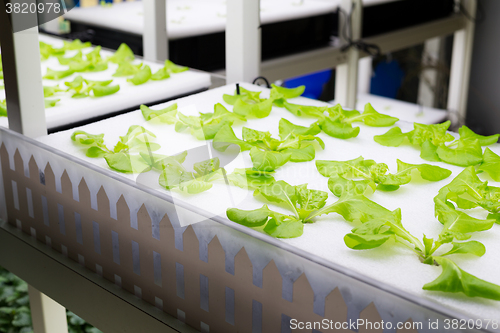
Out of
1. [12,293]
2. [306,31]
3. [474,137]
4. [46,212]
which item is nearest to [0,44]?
[46,212]

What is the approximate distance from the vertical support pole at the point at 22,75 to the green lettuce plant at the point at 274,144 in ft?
1.03

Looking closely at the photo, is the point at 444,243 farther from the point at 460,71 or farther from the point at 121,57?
the point at 460,71

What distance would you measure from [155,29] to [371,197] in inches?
40.4

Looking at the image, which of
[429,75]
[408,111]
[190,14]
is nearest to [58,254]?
[190,14]

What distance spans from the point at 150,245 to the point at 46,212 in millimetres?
260

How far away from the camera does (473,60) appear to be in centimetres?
310

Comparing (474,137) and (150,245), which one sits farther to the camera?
(474,137)

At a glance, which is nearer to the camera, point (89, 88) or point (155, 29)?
point (89, 88)

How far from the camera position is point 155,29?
149cm

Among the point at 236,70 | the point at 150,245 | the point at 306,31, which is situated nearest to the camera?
the point at 150,245

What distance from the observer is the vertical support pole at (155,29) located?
1.48 meters

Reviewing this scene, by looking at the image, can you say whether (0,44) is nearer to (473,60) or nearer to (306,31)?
(306,31)

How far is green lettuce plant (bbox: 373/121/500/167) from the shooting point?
0.78 meters

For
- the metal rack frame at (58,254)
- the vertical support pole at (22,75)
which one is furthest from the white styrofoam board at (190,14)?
the vertical support pole at (22,75)
